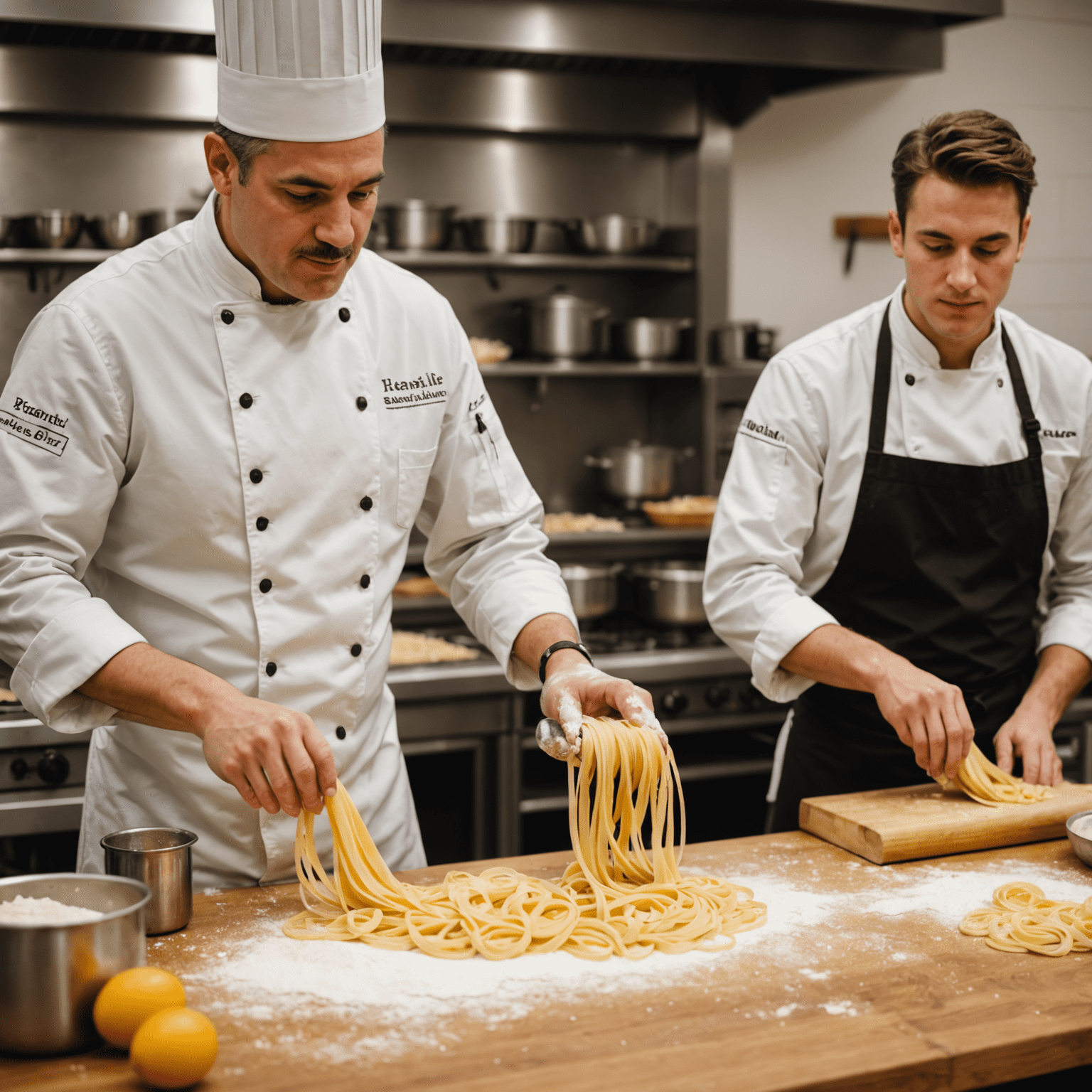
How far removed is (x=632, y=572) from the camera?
444 centimetres

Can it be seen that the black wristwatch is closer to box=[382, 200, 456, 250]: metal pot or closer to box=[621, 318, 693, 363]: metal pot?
box=[382, 200, 456, 250]: metal pot

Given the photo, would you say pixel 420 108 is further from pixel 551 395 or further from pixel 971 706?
pixel 971 706

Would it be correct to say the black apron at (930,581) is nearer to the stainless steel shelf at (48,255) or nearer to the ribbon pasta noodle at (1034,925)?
the ribbon pasta noodle at (1034,925)

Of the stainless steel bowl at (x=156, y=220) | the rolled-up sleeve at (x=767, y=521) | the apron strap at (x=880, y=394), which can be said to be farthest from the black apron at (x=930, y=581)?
the stainless steel bowl at (x=156, y=220)

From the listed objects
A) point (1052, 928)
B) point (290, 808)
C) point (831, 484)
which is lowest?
point (1052, 928)

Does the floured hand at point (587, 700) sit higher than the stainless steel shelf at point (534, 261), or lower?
lower

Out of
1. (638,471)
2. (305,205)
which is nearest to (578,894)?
(305,205)

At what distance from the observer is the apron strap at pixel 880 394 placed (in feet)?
8.48

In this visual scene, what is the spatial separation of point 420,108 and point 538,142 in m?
0.54

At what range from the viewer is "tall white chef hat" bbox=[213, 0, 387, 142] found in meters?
1.89

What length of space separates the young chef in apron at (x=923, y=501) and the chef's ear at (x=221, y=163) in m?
1.12

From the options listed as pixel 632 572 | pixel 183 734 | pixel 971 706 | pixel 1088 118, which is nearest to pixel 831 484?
pixel 971 706

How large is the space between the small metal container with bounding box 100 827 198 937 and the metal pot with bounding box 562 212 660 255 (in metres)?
3.29

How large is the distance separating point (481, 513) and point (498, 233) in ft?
7.95
